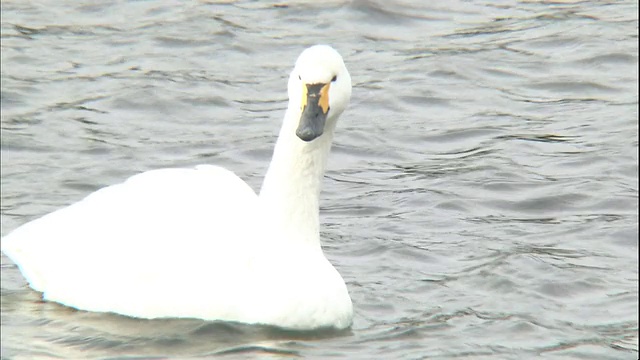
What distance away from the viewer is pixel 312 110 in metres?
7.46

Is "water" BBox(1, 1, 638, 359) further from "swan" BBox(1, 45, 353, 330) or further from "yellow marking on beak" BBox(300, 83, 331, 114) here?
"yellow marking on beak" BBox(300, 83, 331, 114)

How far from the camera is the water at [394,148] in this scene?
7.95m

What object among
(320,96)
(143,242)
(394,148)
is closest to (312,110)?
(320,96)

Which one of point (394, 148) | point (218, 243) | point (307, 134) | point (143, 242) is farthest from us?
point (394, 148)

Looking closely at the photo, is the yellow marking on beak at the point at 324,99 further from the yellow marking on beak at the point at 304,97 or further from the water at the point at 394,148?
the water at the point at 394,148

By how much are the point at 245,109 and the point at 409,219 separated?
2729 millimetres

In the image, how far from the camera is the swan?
7742 mm

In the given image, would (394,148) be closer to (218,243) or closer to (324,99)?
(218,243)

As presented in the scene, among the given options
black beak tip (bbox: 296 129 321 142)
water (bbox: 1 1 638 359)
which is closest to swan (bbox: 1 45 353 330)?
black beak tip (bbox: 296 129 321 142)

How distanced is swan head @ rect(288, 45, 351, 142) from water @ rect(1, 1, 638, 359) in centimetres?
116

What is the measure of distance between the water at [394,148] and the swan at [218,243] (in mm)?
122

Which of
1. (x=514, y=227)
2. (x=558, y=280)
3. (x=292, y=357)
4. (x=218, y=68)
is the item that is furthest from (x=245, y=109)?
(x=292, y=357)

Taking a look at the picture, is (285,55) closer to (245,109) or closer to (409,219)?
(245,109)

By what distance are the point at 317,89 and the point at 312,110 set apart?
4.5 inches
